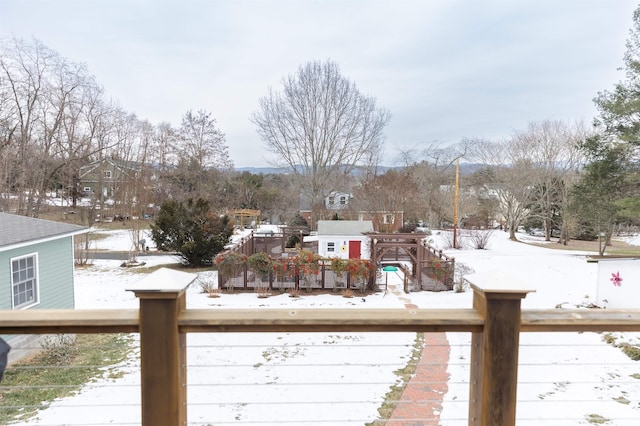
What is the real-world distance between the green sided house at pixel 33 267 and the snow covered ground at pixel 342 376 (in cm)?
234

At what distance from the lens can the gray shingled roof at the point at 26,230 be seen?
23.9ft

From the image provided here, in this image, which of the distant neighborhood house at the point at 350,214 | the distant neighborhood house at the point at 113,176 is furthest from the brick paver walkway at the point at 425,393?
the distant neighborhood house at the point at 113,176

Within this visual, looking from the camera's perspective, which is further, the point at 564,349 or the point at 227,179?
the point at 227,179

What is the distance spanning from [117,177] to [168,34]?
18.3 metres

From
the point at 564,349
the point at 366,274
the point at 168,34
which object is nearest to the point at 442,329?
the point at 564,349

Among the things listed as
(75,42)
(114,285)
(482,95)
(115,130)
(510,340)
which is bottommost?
(114,285)

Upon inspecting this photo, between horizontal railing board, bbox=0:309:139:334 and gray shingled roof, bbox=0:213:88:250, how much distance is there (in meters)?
7.25

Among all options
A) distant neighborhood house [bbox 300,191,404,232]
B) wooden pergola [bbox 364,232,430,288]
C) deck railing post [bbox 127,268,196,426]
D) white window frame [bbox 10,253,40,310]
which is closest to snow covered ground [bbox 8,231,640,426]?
deck railing post [bbox 127,268,196,426]

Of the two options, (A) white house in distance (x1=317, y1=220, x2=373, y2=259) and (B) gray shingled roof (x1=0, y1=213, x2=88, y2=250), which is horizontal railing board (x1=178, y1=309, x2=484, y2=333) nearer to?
(B) gray shingled roof (x1=0, y1=213, x2=88, y2=250)

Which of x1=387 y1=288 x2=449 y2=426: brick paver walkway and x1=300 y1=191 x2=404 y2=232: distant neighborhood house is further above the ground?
x1=300 y1=191 x2=404 y2=232: distant neighborhood house

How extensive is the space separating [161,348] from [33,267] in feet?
28.0

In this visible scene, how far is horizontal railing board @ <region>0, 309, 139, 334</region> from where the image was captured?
1.34 metres

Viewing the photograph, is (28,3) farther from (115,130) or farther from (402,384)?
(402,384)

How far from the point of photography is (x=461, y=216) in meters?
30.1
